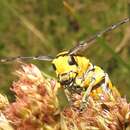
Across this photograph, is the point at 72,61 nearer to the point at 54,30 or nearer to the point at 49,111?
the point at 49,111

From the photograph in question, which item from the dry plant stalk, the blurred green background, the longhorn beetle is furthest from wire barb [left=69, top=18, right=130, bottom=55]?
the blurred green background

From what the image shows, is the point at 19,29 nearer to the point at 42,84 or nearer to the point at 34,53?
the point at 34,53

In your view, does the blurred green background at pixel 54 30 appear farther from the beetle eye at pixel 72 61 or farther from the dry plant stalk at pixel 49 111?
the dry plant stalk at pixel 49 111

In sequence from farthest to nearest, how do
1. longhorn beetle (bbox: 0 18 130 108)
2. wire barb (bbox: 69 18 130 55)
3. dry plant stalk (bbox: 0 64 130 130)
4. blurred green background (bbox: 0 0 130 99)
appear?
1. blurred green background (bbox: 0 0 130 99)
2. longhorn beetle (bbox: 0 18 130 108)
3. wire barb (bbox: 69 18 130 55)
4. dry plant stalk (bbox: 0 64 130 130)

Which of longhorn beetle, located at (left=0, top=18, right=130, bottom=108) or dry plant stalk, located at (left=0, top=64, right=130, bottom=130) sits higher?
longhorn beetle, located at (left=0, top=18, right=130, bottom=108)

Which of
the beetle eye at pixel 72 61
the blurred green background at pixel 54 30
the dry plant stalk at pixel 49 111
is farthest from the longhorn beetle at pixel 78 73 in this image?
the blurred green background at pixel 54 30

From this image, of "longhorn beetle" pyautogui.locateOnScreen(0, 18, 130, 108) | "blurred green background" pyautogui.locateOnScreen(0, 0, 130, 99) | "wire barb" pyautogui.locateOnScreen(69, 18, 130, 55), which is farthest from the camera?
"blurred green background" pyautogui.locateOnScreen(0, 0, 130, 99)

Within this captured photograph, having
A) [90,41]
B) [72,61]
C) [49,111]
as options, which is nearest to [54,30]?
[72,61]

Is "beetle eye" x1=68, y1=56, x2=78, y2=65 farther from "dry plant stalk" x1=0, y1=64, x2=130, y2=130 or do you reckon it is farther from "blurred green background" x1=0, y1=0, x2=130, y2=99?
"blurred green background" x1=0, y1=0, x2=130, y2=99
